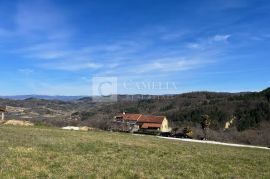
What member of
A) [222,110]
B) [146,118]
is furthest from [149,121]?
[222,110]

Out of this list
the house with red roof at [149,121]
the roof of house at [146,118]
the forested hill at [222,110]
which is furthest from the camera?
the forested hill at [222,110]

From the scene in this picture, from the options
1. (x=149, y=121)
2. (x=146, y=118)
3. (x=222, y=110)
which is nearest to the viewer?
(x=149, y=121)

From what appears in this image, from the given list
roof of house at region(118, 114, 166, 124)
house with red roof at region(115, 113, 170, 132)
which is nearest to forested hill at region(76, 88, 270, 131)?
house with red roof at region(115, 113, 170, 132)

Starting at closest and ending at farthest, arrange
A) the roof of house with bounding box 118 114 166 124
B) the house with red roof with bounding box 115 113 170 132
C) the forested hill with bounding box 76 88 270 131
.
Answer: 1. the house with red roof with bounding box 115 113 170 132
2. the roof of house with bounding box 118 114 166 124
3. the forested hill with bounding box 76 88 270 131

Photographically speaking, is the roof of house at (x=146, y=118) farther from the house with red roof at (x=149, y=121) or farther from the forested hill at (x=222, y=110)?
the forested hill at (x=222, y=110)

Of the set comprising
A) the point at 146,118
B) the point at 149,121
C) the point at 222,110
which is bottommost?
the point at 149,121

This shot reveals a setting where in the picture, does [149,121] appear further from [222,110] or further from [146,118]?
[222,110]

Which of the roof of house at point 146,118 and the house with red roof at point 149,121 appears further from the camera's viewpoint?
the roof of house at point 146,118

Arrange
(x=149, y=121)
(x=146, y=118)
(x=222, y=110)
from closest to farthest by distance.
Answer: (x=149, y=121) < (x=146, y=118) < (x=222, y=110)

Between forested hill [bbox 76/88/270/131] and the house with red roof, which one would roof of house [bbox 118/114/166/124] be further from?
forested hill [bbox 76/88/270/131]

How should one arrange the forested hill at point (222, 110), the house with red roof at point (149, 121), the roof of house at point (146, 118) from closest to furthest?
the house with red roof at point (149, 121) < the roof of house at point (146, 118) < the forested hill at point (222, 110)

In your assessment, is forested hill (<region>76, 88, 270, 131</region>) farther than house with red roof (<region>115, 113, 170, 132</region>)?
Yes

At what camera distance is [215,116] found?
421 ft

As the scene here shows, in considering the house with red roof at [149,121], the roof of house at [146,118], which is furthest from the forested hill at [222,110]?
the roof of house at [146,118]
